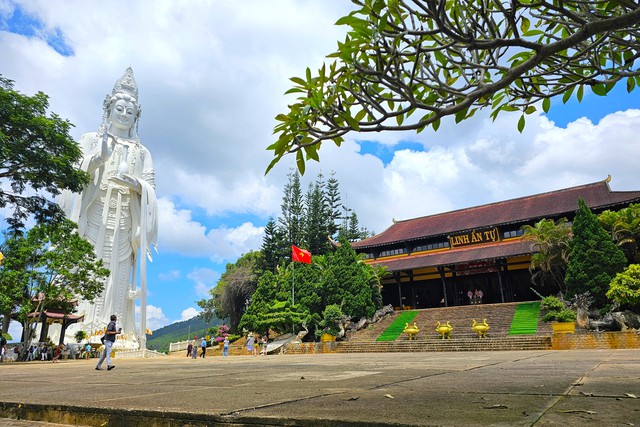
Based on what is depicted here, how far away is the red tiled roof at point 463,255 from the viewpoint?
22.7m

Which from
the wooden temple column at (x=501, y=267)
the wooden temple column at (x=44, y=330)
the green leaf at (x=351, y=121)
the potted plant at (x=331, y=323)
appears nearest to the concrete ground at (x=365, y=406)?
the green leaf at (x=351, y=121)

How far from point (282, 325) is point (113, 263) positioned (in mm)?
9365

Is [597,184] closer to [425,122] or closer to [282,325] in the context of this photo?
[282,325]

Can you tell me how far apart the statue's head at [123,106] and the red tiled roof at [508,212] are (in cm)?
1603

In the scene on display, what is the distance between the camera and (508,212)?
2652cm

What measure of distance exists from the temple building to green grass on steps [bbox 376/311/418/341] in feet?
8.46

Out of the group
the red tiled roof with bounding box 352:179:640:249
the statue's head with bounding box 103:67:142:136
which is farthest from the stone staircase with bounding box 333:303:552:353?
the statue's head with bounding box 103:67:142:136

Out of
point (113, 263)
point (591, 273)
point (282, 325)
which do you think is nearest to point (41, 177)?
point (113, 263)

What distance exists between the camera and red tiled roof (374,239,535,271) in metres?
22.7

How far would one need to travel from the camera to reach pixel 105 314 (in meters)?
22.1

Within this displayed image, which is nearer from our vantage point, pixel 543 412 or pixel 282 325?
pixel 543 412

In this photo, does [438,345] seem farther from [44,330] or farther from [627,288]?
[44,330]

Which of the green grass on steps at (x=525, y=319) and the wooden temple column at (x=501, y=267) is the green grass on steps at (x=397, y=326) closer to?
the wooden temple column at (x=501, y=267)

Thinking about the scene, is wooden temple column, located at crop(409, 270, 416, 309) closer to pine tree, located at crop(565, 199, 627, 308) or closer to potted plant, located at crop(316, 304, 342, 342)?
potted plant, located at crop(316, 304, 342, 342)
